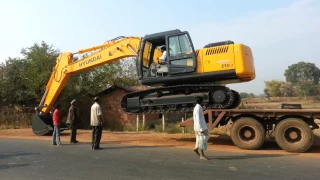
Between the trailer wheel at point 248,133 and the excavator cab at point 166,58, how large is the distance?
2.33 metres

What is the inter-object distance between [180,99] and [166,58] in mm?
1522

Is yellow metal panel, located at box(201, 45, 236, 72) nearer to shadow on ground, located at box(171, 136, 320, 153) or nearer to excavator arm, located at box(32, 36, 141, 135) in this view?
shadow on ground, located at box(171, 136, 320, 153)

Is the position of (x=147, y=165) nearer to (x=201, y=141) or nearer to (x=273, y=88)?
(x=201, y=141)

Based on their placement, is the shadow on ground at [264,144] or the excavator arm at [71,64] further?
the excavator arm at [71,64]

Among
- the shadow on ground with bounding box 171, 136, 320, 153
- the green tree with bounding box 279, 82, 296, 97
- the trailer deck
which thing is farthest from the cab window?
the green tree with bounding box 279, 82, 296, 97

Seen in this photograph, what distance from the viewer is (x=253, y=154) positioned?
31.7 feet

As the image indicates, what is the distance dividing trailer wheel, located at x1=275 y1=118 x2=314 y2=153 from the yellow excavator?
1.87m

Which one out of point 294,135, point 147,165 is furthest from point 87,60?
point 294,135

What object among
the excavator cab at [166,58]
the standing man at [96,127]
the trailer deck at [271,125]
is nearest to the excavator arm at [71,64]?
the excavator cab at [166,58]

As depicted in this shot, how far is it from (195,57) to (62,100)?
1486 cm

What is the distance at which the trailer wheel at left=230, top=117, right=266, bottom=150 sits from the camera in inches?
407

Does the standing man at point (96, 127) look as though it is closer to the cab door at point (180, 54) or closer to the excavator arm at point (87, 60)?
the cab door at point (180, 54)

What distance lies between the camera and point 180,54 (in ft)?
37.2

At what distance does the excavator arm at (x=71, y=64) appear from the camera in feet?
44.0
